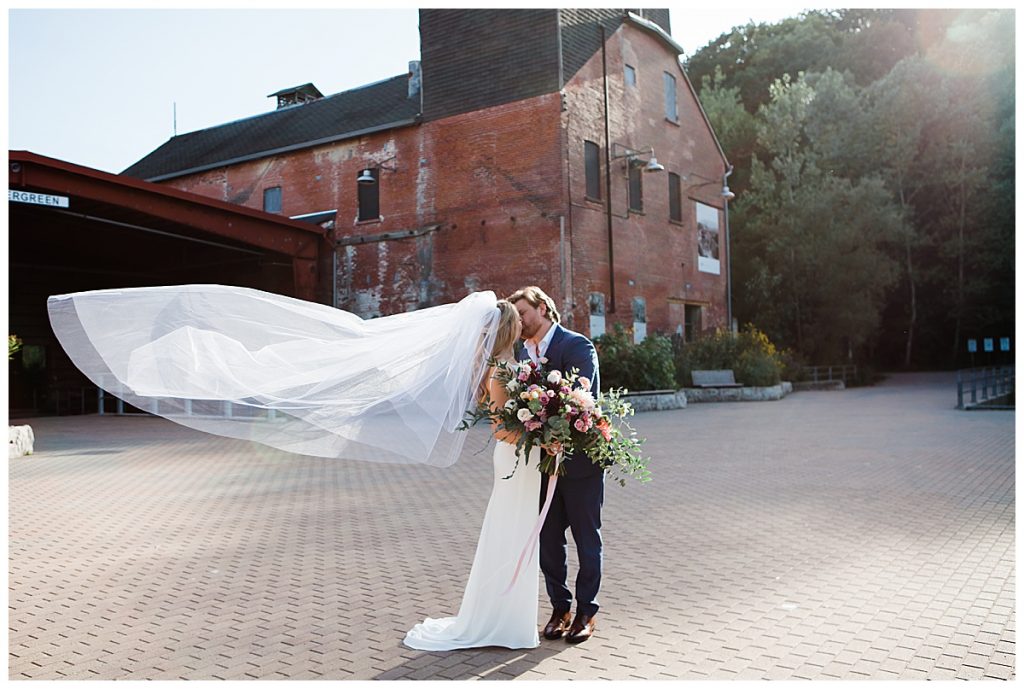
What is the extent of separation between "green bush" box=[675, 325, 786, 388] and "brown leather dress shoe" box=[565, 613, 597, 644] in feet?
73.5

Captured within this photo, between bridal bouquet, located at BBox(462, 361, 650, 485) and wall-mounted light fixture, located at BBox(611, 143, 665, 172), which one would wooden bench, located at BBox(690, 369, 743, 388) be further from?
bridal bouquet, located at BBox(462, 361, 650, 485)

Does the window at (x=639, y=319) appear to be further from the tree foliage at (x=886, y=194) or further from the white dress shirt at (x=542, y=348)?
the white dress shirt at (x=542, y=348)

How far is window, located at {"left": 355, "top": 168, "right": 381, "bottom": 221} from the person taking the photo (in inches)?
1068

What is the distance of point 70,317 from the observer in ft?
16.5

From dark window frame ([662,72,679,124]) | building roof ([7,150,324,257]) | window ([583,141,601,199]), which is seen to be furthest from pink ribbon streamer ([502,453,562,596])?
dark window frame ([662,72,679,124])

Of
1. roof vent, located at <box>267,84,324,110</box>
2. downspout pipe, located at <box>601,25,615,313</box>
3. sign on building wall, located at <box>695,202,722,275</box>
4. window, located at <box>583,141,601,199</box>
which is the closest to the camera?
window, located at <box>583,141,601,199</box>

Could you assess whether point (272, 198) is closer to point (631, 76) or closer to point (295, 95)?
point (295, 95)

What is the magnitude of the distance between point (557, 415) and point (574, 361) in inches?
19.5

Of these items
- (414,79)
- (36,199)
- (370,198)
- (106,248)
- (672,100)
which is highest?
(414,79)

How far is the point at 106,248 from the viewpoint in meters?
26.9

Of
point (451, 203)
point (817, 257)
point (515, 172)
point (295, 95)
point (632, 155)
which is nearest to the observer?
point (515, 172)

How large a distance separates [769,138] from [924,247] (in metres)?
11.4

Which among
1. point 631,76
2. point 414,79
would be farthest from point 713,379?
point 414,79

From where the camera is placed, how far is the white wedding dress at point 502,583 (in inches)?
180
